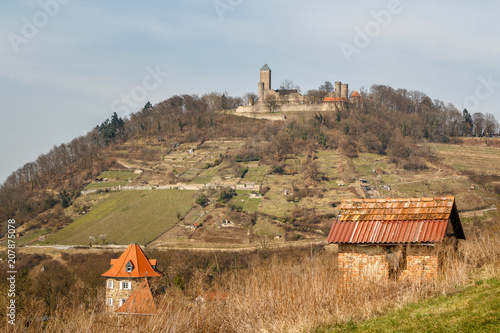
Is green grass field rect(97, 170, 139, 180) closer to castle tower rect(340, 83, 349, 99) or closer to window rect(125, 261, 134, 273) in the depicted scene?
castle tower rect(340, 83, 349, 99)

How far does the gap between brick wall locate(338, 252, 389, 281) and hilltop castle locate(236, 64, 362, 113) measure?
334ft

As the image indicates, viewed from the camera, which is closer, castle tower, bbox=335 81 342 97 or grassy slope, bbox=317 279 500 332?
grassy slope, bbox=317 279 500 332

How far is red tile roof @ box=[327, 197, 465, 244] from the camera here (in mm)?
11939

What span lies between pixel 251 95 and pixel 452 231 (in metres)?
110

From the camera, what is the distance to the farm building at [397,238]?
38.8 feet

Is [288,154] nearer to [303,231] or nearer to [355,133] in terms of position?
[355,133]

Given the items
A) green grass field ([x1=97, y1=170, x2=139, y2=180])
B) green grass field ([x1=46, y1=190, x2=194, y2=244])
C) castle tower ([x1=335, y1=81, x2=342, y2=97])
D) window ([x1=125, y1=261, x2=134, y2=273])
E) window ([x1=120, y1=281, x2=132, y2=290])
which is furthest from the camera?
castle tower ([x1=335, y1=81, x2=342, y2=97])

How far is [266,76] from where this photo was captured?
12369cm

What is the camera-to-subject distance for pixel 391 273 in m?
12.0

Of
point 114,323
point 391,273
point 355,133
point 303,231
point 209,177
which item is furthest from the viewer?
point 355,133

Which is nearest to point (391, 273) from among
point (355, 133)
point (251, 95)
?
point (355, 133)

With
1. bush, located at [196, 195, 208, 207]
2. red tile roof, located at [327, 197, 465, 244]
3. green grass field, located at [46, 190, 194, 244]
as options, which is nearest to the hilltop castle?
green grass field, located at [46, 190, 194, 244]

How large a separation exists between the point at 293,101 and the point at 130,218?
5978 centimetres

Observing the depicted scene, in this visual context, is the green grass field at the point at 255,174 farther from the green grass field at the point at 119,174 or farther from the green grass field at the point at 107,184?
the green grass field at the point at 107,184
